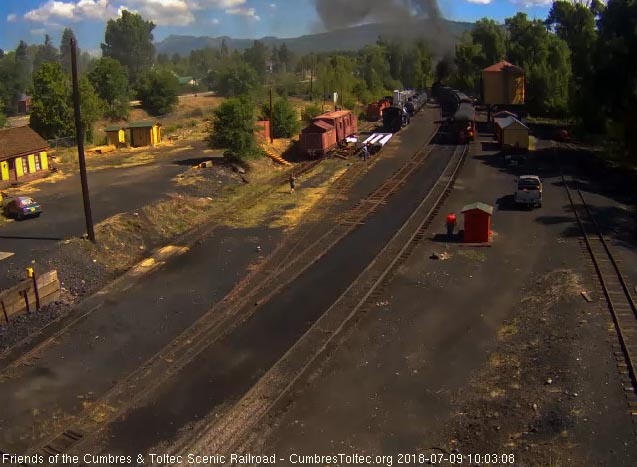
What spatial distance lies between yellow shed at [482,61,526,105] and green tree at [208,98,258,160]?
37.9m

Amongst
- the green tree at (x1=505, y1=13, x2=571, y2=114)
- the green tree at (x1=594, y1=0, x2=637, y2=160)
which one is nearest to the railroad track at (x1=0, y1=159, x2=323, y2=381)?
the green tree at (x1=594, y1=0, x2=637, y2=160)

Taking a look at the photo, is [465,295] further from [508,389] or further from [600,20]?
[600,20]

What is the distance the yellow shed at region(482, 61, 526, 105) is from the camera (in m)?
68.3

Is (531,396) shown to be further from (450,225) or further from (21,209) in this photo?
(21,209)

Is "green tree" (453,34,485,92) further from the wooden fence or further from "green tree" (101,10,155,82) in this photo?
"green tree" (101,10,155,82)

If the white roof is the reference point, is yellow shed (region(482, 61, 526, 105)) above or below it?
above

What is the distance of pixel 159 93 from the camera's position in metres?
87.8

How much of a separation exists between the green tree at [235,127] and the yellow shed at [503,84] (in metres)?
37.9

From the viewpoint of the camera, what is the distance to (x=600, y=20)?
43594mm

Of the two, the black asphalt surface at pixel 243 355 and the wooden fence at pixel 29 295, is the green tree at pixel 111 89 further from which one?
the wooden fence at pixel 29 295

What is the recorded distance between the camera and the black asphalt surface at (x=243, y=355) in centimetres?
1276

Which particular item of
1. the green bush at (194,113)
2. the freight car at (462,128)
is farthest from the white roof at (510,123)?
the green bush at (194,113)

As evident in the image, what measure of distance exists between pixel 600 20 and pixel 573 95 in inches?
667

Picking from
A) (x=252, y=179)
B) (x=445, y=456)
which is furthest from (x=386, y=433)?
(x=252, y=179)
